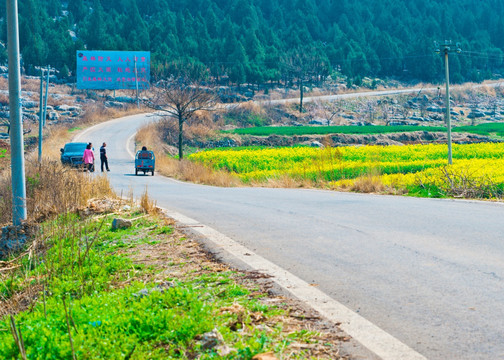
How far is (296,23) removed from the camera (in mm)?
170875

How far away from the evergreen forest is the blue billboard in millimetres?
13400

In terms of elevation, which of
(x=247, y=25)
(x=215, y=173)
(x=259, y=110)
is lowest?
(x=215, y=173)

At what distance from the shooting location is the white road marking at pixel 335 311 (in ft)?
15.2

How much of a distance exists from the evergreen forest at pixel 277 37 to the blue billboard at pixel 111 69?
13400 mm

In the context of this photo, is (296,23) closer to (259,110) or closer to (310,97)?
(310,97)

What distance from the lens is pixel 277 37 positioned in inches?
5669

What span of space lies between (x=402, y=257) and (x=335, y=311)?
107 inches

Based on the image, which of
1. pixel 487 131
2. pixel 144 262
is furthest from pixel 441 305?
pixel 487 131

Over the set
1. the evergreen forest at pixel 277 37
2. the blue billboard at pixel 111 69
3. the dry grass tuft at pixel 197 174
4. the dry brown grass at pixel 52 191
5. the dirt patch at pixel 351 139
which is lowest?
the dry grass tuft at pixel 197 174

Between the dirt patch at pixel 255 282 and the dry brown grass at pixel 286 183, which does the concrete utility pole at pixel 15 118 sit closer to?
the dirt patch at pixel 255 282

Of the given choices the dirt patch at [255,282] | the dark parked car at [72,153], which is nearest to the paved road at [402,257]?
the dirt patch at [255,282]

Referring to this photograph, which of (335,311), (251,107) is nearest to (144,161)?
(335,311)

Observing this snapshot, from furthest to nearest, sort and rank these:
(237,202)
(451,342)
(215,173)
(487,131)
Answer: (487,131) < (215,173) < (237,202) < (451,342)

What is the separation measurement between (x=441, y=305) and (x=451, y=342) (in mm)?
1029
